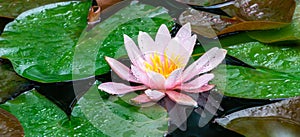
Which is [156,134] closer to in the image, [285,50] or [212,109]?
[212,109]

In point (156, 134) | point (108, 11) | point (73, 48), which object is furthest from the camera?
point (108, 11)

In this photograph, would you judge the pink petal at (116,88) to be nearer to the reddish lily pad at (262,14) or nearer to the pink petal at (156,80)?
the pink petal at (156,80)

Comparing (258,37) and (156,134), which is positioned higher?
(258,37)

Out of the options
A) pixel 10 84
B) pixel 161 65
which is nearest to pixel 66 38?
pixel 10 84

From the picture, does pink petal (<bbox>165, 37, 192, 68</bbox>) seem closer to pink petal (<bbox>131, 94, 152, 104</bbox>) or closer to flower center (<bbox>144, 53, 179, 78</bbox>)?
flower center (<bbox>144, 53, 179, 78</bbox>)

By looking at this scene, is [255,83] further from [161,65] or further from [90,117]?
[90,117]

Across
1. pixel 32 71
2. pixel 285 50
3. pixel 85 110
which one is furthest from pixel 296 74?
pixel 32 71

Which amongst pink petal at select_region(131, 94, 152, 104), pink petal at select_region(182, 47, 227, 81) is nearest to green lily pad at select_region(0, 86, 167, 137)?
pink petal at select_region(131, 94, 152, 104)
